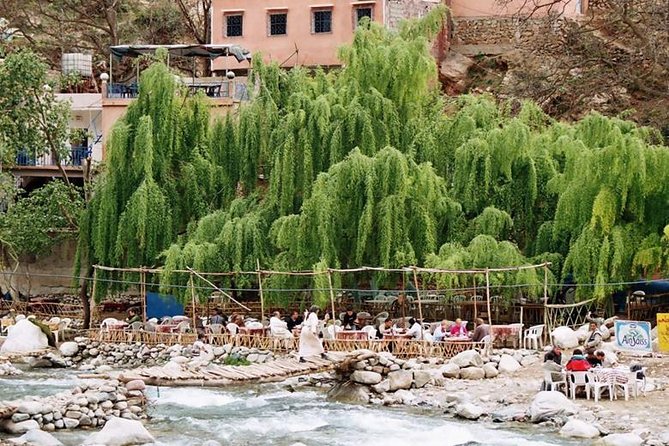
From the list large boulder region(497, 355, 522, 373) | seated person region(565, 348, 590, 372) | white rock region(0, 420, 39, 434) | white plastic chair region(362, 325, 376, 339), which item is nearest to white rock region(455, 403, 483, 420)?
seated person region(565, 348, 590, 372)

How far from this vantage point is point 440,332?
81.4 ft

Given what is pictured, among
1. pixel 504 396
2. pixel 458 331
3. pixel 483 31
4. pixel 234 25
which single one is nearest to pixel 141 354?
pixel 458 331

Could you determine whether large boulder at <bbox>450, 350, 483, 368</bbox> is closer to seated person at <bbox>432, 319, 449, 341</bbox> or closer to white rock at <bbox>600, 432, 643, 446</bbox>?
seated person at <bbox>432, 319, 449, 341</bbox>

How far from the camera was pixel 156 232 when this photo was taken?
30.5m

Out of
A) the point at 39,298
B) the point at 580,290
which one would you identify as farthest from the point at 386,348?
the point at 39,298

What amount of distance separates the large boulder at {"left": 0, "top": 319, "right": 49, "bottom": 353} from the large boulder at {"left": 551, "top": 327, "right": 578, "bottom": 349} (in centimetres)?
1227

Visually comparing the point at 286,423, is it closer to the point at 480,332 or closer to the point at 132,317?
the point at 480,332

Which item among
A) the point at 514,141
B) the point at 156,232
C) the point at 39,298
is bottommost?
the point at 39,298

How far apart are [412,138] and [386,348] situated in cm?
700

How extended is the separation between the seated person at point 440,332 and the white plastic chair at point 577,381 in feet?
17.0

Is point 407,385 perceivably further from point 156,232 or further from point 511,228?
point 156,232

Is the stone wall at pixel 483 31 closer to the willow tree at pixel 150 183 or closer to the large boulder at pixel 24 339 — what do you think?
the willow tree at pixel 150 183

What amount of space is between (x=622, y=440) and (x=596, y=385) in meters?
3.13

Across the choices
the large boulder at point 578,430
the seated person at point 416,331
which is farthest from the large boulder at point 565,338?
the large boulder at point 578,430
